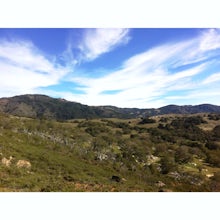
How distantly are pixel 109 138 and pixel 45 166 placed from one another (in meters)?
44.8

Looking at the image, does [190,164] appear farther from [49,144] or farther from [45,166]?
[45,166]

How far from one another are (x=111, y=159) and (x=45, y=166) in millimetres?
23502

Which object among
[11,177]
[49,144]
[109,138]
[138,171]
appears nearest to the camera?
[11,177]

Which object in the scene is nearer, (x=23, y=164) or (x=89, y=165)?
(x=23, y=164)

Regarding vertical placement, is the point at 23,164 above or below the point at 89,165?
above

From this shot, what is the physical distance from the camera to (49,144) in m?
40.5

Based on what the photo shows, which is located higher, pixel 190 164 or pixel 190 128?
pixel 190 128

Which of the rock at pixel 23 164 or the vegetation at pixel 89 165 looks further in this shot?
the rock at pixel 23 164

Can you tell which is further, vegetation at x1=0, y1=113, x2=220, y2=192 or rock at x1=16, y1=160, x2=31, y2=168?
rock at x1=16, y1=160, x2=31, y2=168
